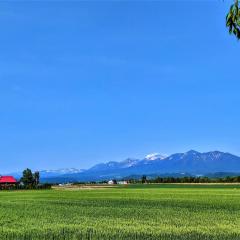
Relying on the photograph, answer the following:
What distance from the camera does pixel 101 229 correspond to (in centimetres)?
2945

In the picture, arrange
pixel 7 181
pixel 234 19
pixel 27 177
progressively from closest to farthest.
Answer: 1. pixel 234 19
2. pixel 27 177
3. pixel 7 181

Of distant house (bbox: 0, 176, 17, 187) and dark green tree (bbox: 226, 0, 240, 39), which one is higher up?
distant house (bbox: 0, 176, 17, 187)

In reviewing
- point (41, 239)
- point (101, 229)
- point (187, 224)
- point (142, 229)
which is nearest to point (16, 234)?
point (41, 239)

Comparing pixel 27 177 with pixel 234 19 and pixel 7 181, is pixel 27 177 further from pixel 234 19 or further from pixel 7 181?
pixel 234 19

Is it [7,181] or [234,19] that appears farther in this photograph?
[7,181]

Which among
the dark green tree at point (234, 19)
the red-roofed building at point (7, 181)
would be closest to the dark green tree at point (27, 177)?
the red-roofed building at point (7, 181)

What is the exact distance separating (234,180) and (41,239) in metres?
142

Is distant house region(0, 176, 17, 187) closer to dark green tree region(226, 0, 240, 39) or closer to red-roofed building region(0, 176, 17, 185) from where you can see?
red-roofed building region(0, 176, 17, 185)

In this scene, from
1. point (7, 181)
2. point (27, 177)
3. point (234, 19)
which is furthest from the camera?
point (7, 181)

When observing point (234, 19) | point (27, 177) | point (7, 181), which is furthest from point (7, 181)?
point (234, 19)

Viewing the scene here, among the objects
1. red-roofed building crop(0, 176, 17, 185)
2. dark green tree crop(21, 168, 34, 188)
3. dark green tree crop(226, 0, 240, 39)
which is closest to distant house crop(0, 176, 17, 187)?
red-roofed building crop(0, 176, 17, 185)

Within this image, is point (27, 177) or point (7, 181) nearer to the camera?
point (27, 177)

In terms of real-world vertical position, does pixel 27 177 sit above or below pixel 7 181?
above

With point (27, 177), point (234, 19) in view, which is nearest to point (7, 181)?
point (27, 177)
